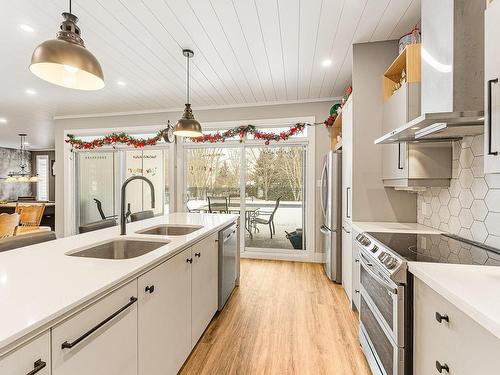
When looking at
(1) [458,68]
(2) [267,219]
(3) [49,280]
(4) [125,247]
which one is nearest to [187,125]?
(4) [125,247]

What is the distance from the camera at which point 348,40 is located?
8.81 ft

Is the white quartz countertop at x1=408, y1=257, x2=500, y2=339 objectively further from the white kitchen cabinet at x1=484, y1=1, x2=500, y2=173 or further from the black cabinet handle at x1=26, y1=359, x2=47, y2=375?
the black cabinet handle at x1=26, y1=359, x2=47, y2=375

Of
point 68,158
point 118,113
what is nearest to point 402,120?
point 118,113

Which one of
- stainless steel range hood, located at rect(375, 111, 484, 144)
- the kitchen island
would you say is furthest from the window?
stainless steel range hood, located at rect(375, 111, 484, 144)

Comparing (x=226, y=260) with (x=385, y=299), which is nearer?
(x=385, y=299)

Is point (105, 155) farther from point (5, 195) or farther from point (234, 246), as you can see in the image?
point (5, 195)

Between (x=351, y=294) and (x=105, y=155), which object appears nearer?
(x=351, y=294)

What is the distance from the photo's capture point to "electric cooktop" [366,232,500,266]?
1.39 m

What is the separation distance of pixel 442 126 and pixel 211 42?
2203mm

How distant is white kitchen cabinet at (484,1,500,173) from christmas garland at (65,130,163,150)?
15.5 feet

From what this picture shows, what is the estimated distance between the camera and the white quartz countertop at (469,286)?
820mm

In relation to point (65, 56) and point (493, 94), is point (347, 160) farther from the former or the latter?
point (65, 56)

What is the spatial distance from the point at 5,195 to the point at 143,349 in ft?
36.8

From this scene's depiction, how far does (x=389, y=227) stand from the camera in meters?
2.38
